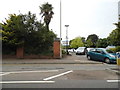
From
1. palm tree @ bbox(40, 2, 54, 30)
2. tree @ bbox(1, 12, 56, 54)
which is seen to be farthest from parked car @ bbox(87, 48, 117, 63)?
palm tree @ bbox(40, 2, 54, 30)

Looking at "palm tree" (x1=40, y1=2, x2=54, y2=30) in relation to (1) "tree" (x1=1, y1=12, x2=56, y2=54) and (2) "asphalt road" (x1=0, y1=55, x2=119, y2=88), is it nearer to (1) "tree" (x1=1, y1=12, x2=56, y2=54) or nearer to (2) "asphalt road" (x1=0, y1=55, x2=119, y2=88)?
(1) "tree" (x1=1, y1=12, x2=56, y2=54)

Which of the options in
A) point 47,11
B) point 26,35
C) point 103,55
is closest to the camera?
point 103,55

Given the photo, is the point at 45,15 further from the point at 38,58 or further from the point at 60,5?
the point at 38,58

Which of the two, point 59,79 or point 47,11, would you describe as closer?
point 59,79

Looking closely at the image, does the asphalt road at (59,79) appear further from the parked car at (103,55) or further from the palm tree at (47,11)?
the palm tree at (47,11)

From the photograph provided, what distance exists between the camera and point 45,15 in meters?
31.5

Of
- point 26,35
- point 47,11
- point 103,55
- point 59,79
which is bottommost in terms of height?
point 59,79

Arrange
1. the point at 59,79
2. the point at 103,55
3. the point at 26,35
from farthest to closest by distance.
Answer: the point at 26,35
the point at 103,55
the point at 59,79

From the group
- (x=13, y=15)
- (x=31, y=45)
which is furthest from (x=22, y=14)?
(x=31, y=45)

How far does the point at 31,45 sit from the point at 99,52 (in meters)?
8.83

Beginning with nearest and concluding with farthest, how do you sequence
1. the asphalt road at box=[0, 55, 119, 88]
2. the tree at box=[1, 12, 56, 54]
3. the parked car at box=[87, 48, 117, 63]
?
the asphalt road at box=[0, 55, 119, 88], the parked car at box=[87, 48, 117, 63], the tree at box=[1, 12, 56, 54]

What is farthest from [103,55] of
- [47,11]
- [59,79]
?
[47,11]

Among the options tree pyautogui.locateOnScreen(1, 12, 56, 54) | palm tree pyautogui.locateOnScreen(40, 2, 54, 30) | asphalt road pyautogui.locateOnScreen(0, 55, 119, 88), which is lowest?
asphalt road pyautogui.locateOnScreen(0, 55, 119, 88)

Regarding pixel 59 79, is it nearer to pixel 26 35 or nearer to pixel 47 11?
pixel 26 35
